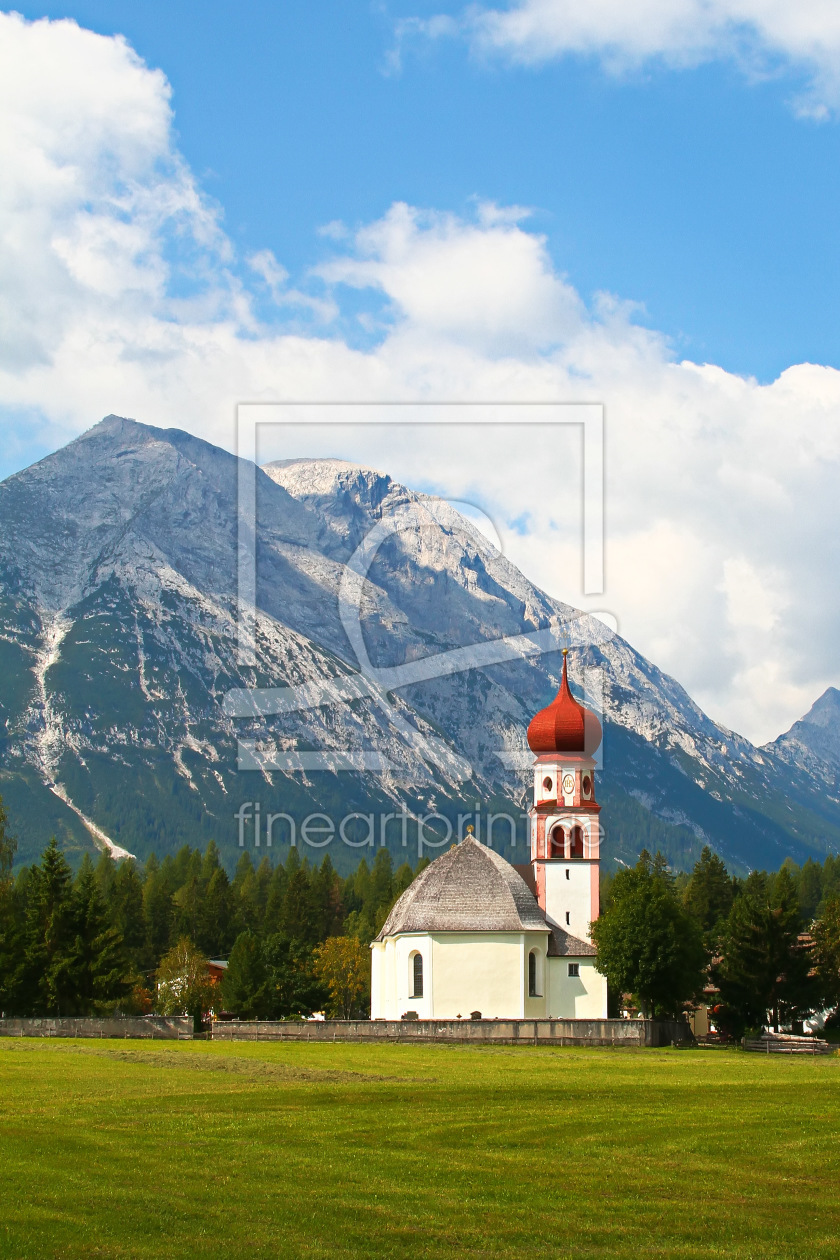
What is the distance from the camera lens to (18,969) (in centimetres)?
6812

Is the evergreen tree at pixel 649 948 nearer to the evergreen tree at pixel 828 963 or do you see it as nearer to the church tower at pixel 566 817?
the church tower at pixel 566 817

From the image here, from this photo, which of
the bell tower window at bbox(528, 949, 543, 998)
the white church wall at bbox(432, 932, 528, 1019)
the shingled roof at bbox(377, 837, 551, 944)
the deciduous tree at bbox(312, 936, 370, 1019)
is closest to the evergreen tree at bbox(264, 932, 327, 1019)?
the deciduous tree at bbox(312, 936, 370, 1019)

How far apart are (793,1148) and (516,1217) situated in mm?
7825

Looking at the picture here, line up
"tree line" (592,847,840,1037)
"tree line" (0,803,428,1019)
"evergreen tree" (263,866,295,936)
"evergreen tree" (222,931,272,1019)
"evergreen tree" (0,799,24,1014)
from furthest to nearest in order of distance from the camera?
"evergreen tree" (263,866,295,936) < "evergreen tree" (222,931,272,1019) < "tree line" (592,847,840,1037) < "tree line" (0,803,428,1019) < "evergreen tree" (0,799,24,1014)

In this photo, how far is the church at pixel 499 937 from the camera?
241 feet

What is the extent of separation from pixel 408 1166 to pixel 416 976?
55600 millimetres

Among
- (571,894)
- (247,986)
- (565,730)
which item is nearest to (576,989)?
(571,894)

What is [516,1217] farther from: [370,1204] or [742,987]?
[742,987]

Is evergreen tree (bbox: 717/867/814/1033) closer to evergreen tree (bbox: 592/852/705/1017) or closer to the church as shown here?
evergreen tree (bbox: 592/852/705/1017)

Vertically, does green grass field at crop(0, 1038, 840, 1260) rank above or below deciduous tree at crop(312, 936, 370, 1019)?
above

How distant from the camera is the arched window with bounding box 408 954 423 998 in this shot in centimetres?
7431

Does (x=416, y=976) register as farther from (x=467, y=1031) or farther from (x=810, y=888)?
(x=810, y=888)

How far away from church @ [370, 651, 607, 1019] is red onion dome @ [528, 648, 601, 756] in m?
3.85

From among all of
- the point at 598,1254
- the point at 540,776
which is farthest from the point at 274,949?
the point at 598,1254
